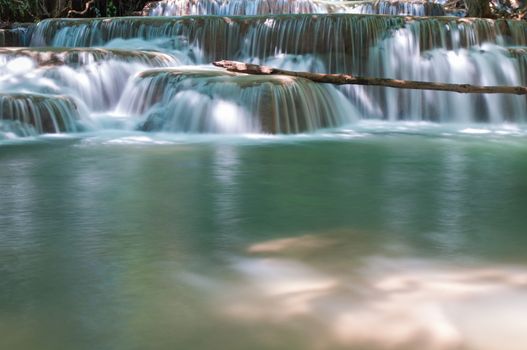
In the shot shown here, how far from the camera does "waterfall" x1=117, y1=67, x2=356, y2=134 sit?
9281 mm

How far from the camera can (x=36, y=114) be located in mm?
9211

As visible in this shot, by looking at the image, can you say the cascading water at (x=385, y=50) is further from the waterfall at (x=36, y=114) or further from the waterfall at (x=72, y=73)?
the waterfall at (x=36, y=114)

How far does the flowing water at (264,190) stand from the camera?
290 centimetres

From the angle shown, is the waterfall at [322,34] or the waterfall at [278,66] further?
the waterfall at [322,34]

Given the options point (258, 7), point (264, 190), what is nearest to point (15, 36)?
point (258, 7)

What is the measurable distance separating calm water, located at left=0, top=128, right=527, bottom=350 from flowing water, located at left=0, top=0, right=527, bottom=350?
0.05 ft

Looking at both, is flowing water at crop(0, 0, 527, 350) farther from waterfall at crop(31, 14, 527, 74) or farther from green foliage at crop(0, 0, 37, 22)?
green foliage at crop(0, 0, 37, 22)

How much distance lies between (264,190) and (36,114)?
183 inches

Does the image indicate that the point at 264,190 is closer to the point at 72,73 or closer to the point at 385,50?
the point at 72,73

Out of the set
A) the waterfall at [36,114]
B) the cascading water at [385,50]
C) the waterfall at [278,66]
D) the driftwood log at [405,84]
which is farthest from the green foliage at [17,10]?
the driftwood log at [405,84]

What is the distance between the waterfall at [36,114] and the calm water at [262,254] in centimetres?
216

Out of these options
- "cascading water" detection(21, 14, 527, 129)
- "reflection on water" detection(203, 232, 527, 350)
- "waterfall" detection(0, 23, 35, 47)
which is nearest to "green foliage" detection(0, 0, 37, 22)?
"waterfall" detection(0, 23, 35, 47)

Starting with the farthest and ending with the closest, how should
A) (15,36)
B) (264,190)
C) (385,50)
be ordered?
(15,36) → (385,50) → (264,190)

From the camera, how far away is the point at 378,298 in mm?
3121
